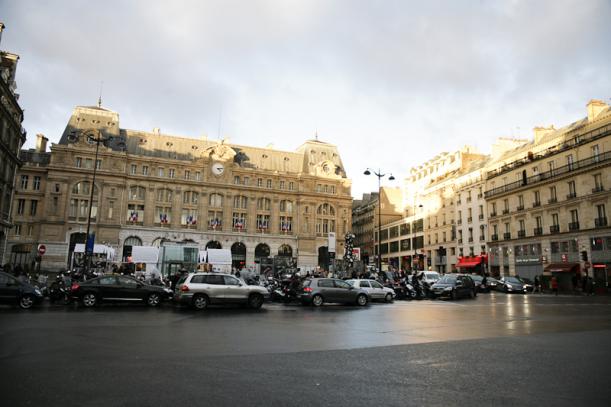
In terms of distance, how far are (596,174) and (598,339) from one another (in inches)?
1416

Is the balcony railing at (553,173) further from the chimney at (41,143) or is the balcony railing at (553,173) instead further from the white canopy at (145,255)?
the chimney at (41,143)

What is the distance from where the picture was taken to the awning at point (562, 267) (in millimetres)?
40806

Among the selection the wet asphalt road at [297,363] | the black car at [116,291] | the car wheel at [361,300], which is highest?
the black car at [116,291]

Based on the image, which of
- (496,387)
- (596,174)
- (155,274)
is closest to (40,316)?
(155,274)

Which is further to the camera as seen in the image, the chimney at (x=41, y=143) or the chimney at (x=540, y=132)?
the chimney at (x=41, y=143)

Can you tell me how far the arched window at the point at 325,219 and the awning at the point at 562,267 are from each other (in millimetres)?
38699

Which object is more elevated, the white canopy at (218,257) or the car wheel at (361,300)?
the white canopy at (218,257)

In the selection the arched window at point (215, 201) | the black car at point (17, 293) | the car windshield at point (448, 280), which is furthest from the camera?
the arched window at point (215, 201)

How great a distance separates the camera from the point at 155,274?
24422 mm

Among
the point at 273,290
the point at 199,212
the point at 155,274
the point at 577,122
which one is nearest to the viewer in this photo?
the point at 273,290

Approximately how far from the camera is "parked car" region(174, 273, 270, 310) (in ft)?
56.5

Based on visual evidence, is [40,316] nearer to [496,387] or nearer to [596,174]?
[496,387]

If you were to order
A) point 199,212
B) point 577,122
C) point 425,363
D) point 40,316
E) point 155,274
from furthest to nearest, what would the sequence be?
point 199,212 < point 577,122 < point 155,274 < point 40,316 < point 425,363

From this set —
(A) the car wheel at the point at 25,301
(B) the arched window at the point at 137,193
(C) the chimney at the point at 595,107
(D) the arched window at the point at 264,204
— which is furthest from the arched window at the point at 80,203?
(C) the chimney at the point at 595,107
